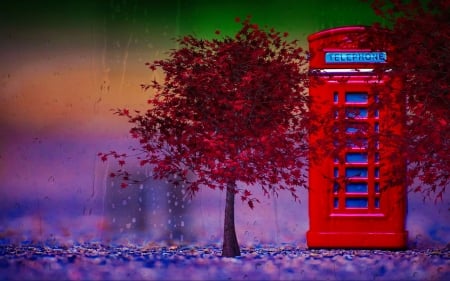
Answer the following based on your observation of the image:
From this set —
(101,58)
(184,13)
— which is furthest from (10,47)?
(184,13)

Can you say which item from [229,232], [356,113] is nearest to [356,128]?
[356,113]

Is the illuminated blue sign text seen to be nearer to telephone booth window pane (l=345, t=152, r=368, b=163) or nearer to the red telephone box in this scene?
the red telephone box

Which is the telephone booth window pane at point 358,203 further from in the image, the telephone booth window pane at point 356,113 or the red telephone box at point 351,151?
the telephone booth window pane at point 356,113

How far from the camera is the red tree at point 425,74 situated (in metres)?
7.00

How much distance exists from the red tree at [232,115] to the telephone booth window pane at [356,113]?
0.46 m

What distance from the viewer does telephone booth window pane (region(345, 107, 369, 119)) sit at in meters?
7.66

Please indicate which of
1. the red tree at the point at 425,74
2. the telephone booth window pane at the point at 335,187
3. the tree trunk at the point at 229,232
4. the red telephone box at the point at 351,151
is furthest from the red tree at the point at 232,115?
the red tree at the point at 425,74

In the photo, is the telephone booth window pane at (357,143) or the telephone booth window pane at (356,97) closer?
the telephone booth window pane at (357,143)

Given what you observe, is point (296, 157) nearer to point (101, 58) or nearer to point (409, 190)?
point (409, 190)

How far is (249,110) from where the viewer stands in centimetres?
755

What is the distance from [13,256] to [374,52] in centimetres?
455

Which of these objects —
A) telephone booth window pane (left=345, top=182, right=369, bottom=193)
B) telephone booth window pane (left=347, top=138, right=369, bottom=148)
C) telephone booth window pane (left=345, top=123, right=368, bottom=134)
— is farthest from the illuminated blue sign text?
telephone booth window pane (left=345, top=182, right=369, bottom=193)

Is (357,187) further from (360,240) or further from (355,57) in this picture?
(355,57)

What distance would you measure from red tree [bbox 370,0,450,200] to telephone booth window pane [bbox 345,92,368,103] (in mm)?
572
